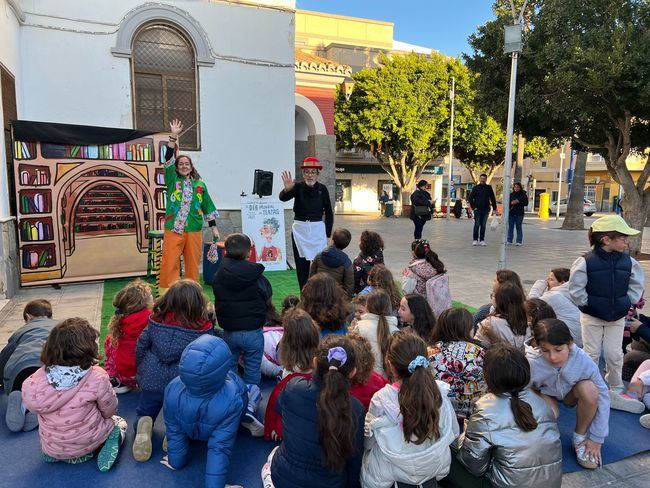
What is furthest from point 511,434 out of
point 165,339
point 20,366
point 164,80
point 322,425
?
point 164,80

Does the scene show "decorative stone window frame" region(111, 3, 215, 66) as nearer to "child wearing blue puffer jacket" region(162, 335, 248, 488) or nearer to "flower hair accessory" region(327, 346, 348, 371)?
"child wearing blue puffer jacket" region(162, 335, 248, 488)

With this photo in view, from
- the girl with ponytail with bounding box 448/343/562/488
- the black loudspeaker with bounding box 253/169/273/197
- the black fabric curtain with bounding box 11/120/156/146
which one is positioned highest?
the black fabric curtain with bounding box 11/120/156/146

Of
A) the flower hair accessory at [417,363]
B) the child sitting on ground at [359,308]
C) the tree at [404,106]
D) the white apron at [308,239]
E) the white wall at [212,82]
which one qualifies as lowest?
the child sitting on ground at [359,308]

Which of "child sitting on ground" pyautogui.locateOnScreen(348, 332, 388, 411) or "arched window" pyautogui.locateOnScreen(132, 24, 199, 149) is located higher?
"arched window" pyautogui.locateOnScreen(132, 24, 199, 149)

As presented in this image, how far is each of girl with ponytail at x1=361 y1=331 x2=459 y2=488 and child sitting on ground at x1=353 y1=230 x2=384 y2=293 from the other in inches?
104

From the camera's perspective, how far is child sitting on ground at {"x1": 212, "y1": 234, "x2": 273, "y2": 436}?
3.44 m

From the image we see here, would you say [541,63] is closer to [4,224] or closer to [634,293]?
[634,293]

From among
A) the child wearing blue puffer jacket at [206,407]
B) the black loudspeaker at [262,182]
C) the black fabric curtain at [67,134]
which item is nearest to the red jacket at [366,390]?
the child wearing blue puffer jacket at [206,407]

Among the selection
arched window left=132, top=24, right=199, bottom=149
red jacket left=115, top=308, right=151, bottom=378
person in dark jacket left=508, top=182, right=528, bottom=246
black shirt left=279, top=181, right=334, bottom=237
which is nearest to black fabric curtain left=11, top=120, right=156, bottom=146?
arched window left=132, top=24, right=199, bottom=149

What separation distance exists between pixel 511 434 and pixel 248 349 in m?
1.92

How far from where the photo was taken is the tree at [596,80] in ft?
26.5

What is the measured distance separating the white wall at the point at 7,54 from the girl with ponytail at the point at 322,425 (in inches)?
226

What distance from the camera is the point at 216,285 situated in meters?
3.53

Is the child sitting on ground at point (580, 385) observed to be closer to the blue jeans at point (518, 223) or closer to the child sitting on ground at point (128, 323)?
the child sitting on ground at point (128, 323)
